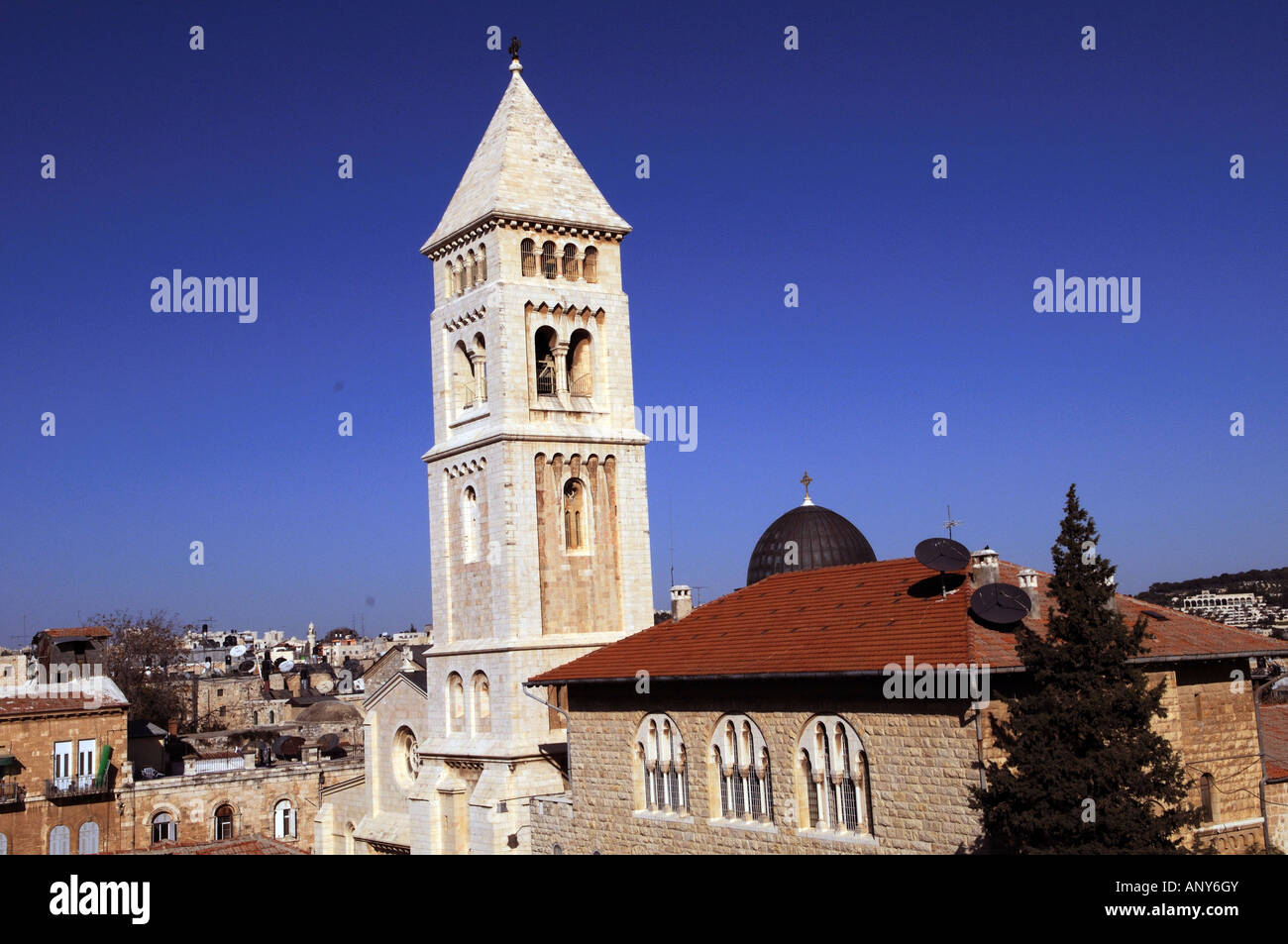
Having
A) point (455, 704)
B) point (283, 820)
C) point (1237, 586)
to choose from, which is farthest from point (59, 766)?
point (1237, 586)

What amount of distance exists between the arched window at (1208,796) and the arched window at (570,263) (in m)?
22.6

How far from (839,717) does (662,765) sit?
5688mm

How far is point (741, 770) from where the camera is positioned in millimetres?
24953

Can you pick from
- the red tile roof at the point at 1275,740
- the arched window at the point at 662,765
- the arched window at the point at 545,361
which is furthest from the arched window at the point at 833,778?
the arched window at the point at 545,361

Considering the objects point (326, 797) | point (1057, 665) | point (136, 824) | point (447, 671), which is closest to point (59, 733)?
point (136, 824)

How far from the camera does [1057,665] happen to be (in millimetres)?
19047

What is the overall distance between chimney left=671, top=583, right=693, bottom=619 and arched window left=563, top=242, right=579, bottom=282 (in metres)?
11.2

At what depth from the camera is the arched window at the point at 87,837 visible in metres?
45.3

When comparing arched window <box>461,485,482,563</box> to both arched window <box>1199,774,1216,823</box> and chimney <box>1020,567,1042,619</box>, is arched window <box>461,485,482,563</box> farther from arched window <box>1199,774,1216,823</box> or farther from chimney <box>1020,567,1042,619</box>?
arched window <box>1199,774,1216,823</box>

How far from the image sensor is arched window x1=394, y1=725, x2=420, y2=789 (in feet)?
131

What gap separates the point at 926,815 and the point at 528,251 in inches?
865

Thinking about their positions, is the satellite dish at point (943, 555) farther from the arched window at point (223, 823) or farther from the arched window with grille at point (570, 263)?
the arched window at point (223, 823)

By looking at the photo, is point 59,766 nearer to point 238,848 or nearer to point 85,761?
point 85,761
